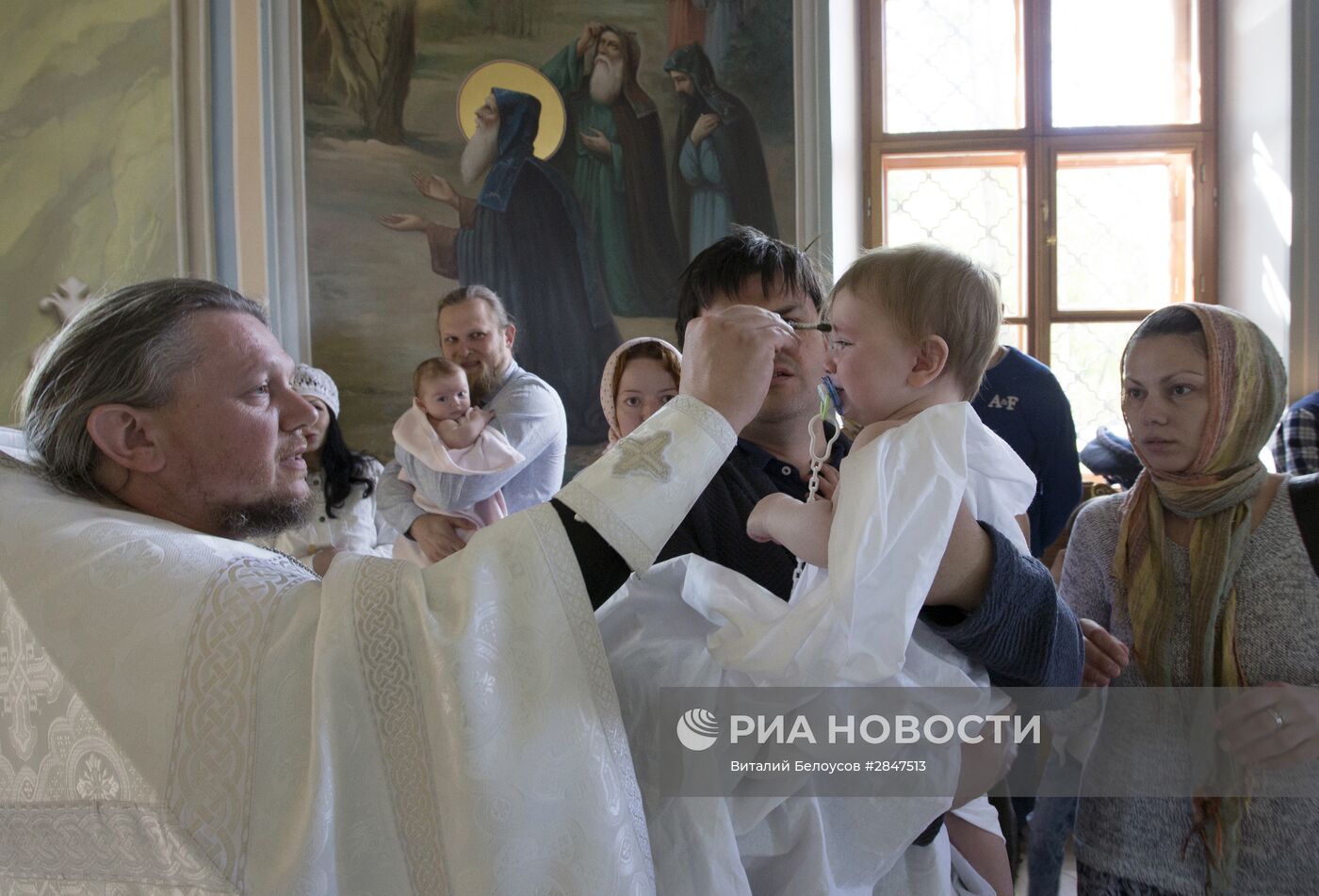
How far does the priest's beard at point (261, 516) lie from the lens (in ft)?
6.11

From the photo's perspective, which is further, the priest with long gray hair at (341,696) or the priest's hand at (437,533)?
the priest's hand at (437,533)

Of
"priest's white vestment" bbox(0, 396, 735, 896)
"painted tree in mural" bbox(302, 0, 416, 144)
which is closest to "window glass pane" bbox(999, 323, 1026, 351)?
"painted tree in mural" bbox(302, 0, 416, 144)

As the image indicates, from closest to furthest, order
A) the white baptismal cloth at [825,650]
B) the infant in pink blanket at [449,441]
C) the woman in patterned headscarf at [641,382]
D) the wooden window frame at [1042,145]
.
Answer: the white baptismal cloth at [825,650], the woman in patterned headscarf at [641,382], the infant in pink blanket at [449,441], the wooden window frame at [1042,145]

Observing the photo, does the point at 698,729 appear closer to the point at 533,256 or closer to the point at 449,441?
the point at 449,441

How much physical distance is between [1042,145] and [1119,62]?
789 millimetres

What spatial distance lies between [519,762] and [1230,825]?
136 cm

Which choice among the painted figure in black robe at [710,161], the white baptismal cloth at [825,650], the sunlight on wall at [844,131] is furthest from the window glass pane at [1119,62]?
the white baptismal cloth at [825,650]

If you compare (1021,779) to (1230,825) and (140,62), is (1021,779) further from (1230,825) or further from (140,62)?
(140,62)

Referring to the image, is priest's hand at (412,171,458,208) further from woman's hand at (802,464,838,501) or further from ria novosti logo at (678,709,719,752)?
ria novosti logo at (678,709,719,752)

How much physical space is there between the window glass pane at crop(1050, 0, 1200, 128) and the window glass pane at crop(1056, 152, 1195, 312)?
297 mm

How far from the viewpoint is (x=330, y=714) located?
144cm

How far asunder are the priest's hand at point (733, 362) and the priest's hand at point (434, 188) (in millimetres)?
5288

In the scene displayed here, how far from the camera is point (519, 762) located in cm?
143

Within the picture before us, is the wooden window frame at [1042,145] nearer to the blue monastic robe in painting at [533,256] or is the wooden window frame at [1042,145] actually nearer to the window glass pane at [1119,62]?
the window glass pane at [1119,62]
